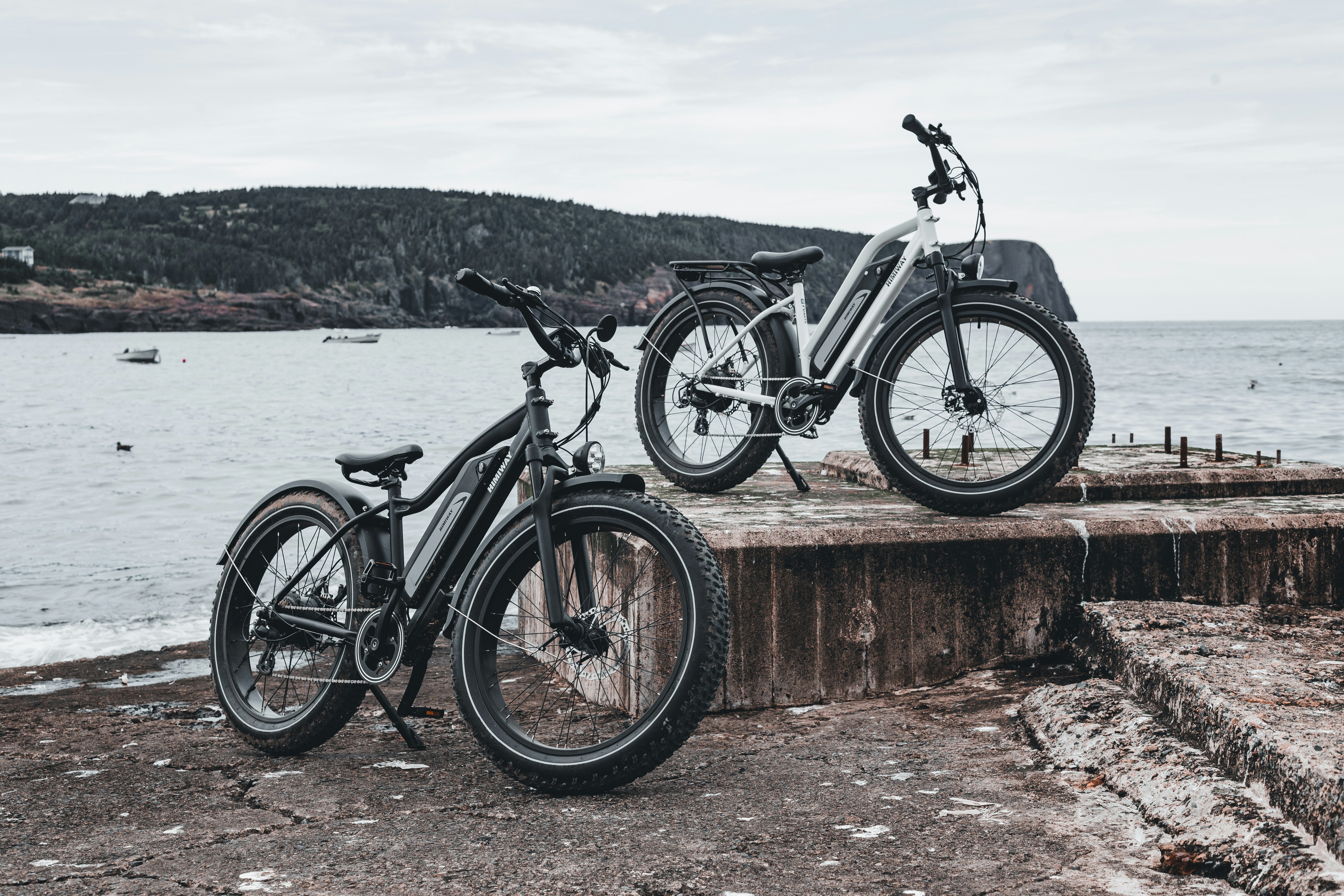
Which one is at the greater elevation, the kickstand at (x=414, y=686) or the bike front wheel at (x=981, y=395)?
the bike front wheel at (x=981, y=395)

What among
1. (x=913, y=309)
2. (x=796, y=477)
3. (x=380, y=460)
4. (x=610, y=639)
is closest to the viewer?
(x=610, y=639)

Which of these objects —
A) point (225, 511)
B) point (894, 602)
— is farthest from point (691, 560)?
point (225, 511)

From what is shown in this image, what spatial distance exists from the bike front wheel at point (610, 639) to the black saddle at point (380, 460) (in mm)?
636

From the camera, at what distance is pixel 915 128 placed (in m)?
4.80

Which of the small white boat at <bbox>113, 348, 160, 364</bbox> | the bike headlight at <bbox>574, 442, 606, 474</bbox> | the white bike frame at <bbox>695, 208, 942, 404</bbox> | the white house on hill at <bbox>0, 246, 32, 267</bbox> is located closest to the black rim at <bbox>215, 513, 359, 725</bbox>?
the bike headlight at <bbox>574, 442, 606, 474</bbox>

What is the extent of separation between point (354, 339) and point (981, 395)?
112 meters

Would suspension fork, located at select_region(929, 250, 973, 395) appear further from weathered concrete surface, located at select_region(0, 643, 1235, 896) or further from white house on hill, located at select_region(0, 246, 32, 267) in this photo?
white house on hill, located at select_region(0, 246, 32, 267)

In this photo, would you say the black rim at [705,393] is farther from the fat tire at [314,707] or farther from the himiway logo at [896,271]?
the fat tire at [314,707]

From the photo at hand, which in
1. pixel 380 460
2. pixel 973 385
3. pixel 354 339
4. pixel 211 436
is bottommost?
pixel 211 436

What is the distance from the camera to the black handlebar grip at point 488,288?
362cm

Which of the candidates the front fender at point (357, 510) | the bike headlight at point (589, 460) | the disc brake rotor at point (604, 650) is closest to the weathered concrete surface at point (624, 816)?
the disc brake rotor at point (604, 650)

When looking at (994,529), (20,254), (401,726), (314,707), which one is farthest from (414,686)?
(20,254)

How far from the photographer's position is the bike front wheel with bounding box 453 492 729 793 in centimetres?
332

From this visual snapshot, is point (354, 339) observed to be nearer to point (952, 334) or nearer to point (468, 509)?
point (952, 334)
